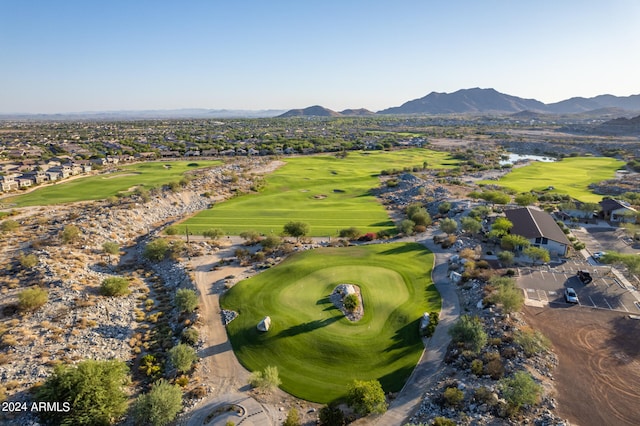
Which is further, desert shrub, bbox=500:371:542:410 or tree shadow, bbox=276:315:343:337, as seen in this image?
tree shadow, bbox=276:315:343:337

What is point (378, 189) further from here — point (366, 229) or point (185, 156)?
point (185, 156)

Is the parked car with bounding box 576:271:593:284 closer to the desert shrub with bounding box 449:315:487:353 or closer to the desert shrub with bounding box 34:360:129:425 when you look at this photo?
the desert shrub with bounding box 449:315:487:353

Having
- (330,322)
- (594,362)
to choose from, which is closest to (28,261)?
(330,322)

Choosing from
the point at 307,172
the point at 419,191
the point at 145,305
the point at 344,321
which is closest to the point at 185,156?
the point at 307,172

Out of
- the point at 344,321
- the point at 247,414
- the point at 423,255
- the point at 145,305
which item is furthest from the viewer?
the point at 423,255

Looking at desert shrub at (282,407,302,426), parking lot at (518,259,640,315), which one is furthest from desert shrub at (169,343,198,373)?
parking lot at (518,259,640,315)

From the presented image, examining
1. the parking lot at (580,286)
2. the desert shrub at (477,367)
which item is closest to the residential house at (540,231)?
the parking lot at (580,286)

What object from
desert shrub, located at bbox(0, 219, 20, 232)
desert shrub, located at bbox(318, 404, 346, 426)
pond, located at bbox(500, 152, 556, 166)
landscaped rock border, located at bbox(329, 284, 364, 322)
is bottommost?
desert shrub, located at bbox(318, 404, 346, 426)
